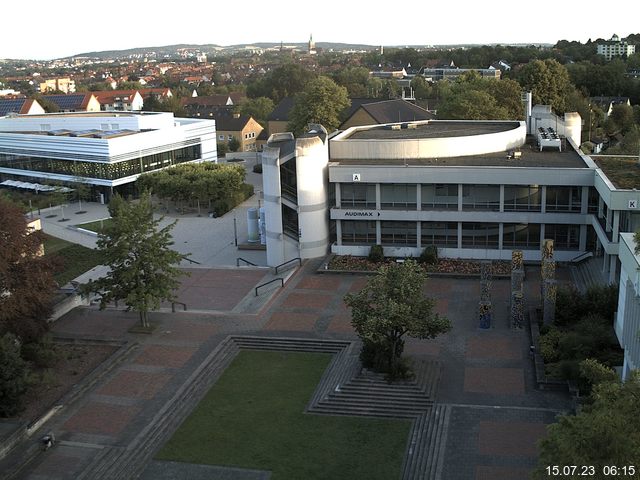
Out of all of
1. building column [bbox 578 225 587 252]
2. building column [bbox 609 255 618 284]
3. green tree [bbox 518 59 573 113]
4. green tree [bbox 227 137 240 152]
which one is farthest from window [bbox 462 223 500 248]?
green tree [bbox 227 137 240 152]

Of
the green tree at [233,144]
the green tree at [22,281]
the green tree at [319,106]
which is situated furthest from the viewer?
the green tree at [233,144]

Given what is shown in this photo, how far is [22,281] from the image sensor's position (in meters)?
27.0

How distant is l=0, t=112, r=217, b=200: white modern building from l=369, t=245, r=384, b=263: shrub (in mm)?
31737

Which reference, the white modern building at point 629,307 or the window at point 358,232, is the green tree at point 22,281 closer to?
the window at point 358,232

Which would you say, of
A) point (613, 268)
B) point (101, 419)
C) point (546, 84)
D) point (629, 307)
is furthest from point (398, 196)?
point (546, 84)

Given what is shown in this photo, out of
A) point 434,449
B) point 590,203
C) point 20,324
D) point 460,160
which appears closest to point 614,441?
point 434,449

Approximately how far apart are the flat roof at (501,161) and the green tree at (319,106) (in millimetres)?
28811

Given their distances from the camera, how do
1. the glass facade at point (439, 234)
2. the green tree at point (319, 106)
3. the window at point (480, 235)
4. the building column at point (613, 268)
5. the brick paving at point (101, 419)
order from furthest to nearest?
the green tree at point (319, 106) < the glass facade at point (439, 234) < the window at point (480, 235) < the building column at point (613, 268) < the brick paving at point (101, 419)

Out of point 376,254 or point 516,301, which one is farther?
point 376,254

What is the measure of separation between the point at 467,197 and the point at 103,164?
3667 centimetres

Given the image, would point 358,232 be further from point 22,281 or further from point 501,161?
point 22,281

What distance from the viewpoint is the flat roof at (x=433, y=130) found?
4700 cm

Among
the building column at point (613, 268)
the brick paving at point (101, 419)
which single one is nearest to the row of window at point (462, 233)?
the building column at point (613, 268)

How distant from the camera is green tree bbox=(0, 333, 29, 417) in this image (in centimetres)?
2323
